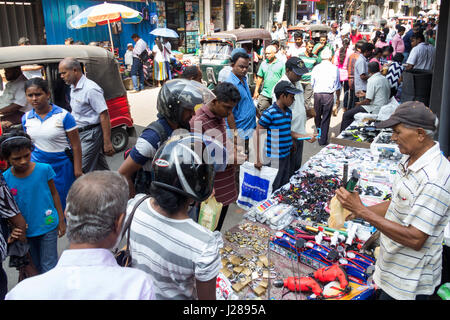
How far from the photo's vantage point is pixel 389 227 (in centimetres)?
196

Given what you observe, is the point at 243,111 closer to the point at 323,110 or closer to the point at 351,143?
the point at 351,143

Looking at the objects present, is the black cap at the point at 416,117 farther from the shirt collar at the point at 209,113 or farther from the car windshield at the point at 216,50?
the car windshield at the point at 216,50

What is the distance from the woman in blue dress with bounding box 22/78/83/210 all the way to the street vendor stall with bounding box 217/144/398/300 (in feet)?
5.96

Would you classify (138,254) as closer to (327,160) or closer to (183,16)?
(327,160)

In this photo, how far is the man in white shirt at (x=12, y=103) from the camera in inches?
193

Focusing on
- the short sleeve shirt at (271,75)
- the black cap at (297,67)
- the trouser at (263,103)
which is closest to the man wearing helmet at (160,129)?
the black cap at (297,67)

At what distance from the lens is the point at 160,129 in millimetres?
2623

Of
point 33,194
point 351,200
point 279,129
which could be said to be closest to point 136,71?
point 279,129

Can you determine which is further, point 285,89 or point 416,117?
point 285,89

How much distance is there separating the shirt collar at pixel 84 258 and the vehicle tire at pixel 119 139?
6069 millimetres

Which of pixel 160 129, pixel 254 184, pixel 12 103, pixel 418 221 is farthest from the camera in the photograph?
pixel 12 103

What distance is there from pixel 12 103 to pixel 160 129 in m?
3.32
